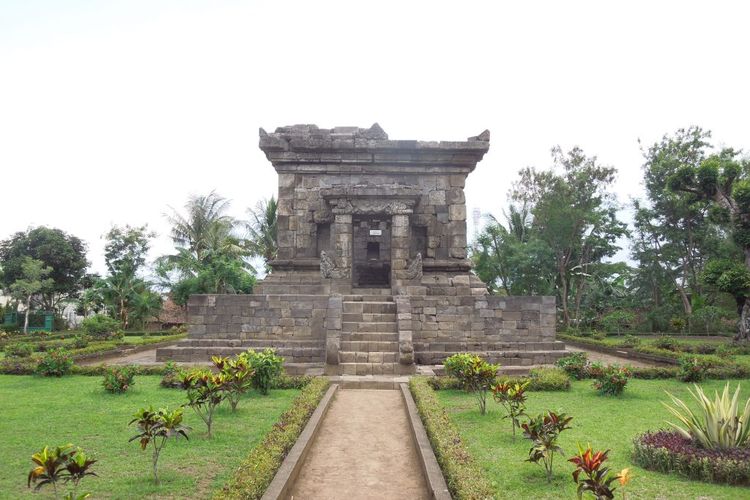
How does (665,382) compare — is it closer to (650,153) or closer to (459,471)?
(459,471)

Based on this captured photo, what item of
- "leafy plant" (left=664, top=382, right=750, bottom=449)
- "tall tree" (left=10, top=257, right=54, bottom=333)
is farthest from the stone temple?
"tall tree" (left=10, top=257, right=54, bottom=333)

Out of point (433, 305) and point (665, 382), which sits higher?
point (433, 305)

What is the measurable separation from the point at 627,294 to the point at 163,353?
30498 millimetres

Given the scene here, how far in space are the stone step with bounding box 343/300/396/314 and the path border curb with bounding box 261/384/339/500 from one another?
5.61 meters

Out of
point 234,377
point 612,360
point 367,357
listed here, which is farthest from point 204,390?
point 612,360

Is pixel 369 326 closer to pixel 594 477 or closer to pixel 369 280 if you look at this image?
pixel 369 280

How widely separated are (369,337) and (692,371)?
711 cm

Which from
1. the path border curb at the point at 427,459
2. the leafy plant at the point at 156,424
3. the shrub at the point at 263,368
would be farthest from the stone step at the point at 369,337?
the leafy plant at the point at 156,424

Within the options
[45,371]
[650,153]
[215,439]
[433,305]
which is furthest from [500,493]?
[650,153]

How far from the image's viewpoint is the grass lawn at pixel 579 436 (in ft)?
15.9

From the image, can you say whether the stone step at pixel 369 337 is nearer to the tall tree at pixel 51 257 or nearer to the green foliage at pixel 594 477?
the green foliage at pixel 594 477

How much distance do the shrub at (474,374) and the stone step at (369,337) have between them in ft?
8.66

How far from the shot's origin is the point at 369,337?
501 inches

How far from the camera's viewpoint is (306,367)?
39.5 ft
